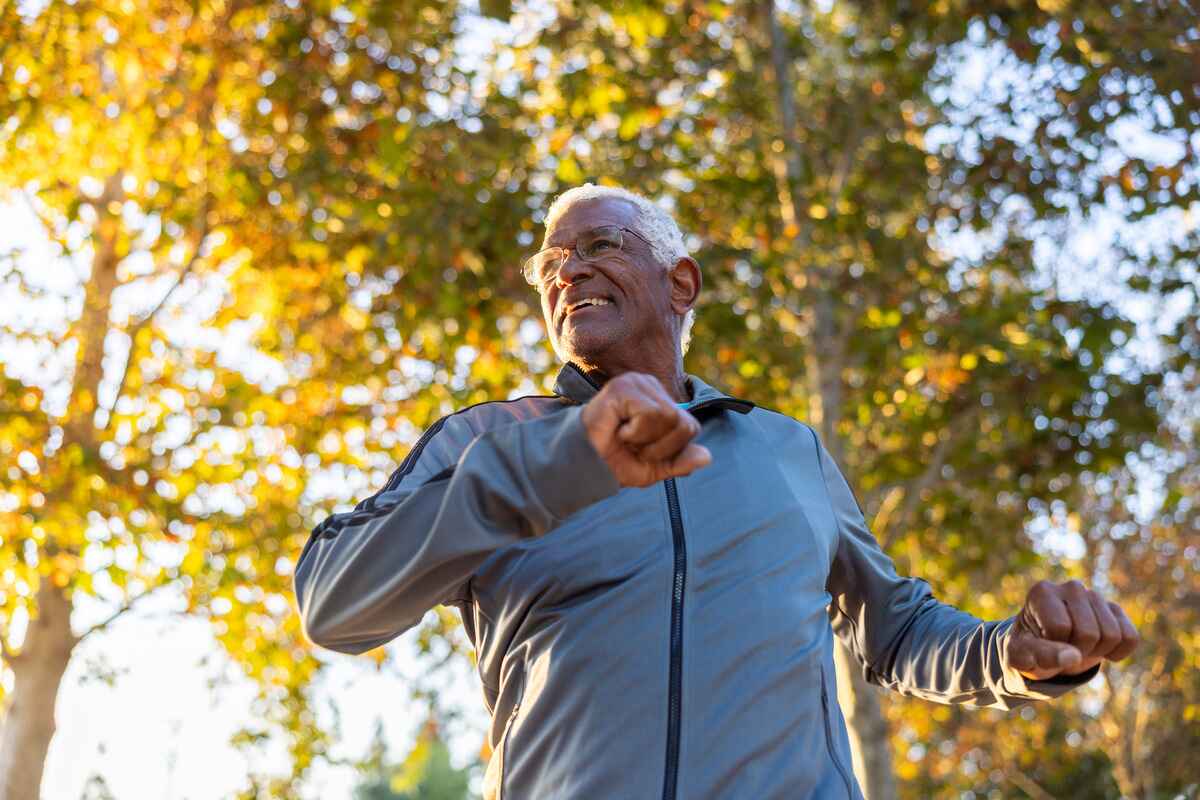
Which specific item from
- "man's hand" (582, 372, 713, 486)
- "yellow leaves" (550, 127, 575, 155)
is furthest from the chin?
"yellow leaves" (550, 127, 575, 155)

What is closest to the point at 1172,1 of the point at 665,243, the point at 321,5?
the point at 321,5

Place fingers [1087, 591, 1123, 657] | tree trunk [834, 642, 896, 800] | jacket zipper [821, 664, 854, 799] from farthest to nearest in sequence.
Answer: tree trunk [834, 642, 896, 800] → jacket zipper [821, 664, 854, 799] → fingers [1087, 591, 1123, 657]

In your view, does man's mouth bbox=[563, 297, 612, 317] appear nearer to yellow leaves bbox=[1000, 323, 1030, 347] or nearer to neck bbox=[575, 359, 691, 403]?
neck bbox=[575, 359, 691, 403]

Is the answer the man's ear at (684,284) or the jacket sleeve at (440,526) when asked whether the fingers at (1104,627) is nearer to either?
the jacket sleeve at (440,526)

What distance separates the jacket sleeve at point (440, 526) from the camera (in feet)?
5.65

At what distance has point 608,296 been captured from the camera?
2689 mm

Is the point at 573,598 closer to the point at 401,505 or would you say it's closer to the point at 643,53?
the point at 401,505

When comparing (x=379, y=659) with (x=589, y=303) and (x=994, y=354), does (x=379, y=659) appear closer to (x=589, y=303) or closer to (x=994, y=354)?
(x=994, y=354)

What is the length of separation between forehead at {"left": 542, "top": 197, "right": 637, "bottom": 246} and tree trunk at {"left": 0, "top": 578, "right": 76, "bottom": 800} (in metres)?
9.14

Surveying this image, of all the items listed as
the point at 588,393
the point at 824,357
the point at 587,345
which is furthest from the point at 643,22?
the point at 588,393

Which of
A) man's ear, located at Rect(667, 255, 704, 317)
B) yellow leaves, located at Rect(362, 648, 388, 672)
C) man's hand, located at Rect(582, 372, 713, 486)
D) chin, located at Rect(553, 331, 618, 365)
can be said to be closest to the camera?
man's hand, located at Rect(582, 372, 713, 486)

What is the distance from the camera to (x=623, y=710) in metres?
2.01

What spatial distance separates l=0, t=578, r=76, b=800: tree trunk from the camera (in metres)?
10.5

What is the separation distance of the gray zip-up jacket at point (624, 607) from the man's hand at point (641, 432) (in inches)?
1.0
